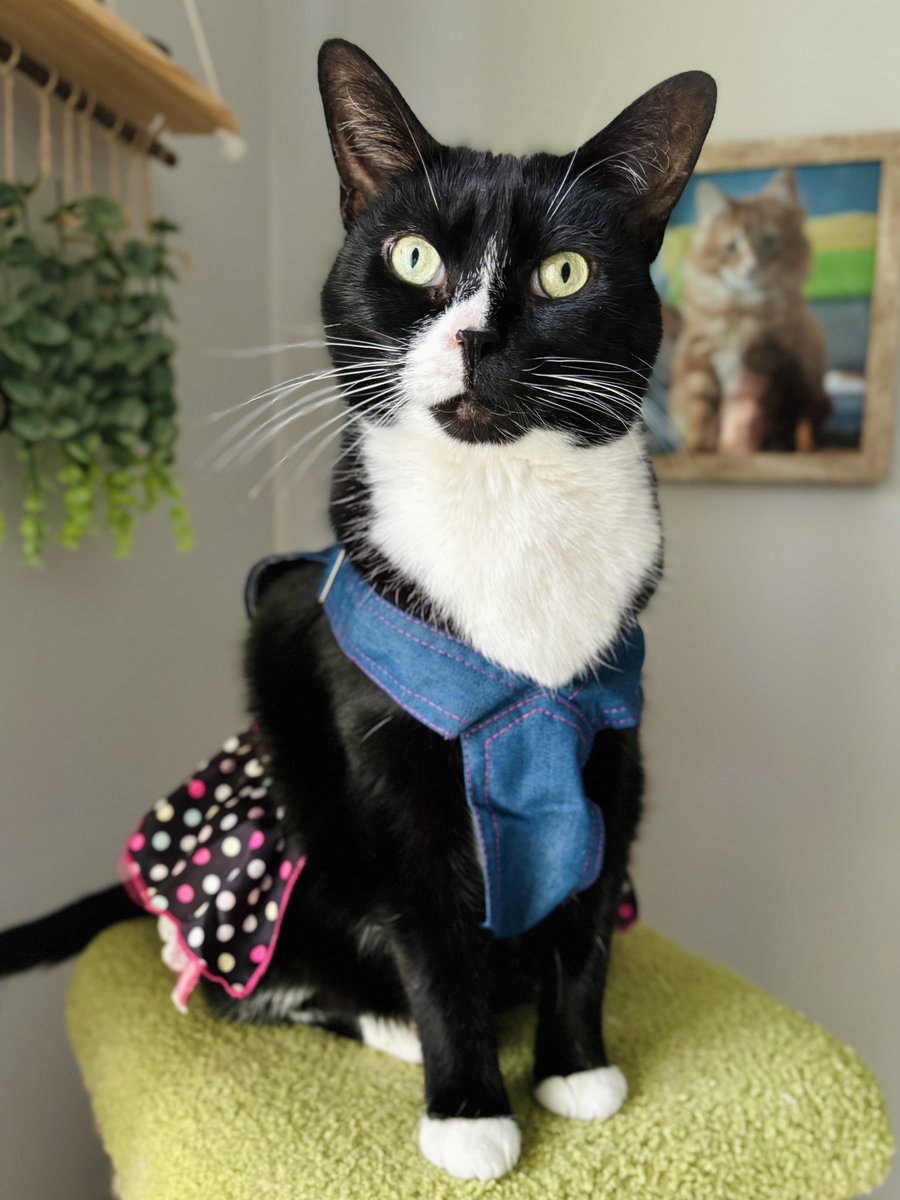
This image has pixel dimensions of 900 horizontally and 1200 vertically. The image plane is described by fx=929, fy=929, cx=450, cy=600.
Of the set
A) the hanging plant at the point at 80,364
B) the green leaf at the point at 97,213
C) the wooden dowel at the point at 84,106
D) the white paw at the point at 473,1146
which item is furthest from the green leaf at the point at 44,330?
the white paw at the point at 473,1146

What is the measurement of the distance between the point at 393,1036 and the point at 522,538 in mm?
478

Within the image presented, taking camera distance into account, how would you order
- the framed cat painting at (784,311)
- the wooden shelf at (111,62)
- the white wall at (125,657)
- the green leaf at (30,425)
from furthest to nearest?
the framed cat painting at (784,311) → the white wall at (125,657) → the green leaf at (30,425) → the wooden shelf at (111,62)

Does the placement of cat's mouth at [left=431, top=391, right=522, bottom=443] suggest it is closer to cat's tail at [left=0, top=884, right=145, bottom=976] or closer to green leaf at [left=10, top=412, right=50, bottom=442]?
green leaf at [left=10, top=412, right=50, bottom=442]

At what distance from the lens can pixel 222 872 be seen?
805mm

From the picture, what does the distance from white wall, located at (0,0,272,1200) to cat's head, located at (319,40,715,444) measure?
61cm

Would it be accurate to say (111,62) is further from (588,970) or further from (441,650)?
(588,970)

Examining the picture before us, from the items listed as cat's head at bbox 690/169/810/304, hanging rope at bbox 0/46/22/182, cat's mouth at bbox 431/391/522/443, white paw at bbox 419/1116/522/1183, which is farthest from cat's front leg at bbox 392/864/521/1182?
cat's head at bbox 690/169/810/304

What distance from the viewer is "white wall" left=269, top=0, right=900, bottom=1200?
129cm

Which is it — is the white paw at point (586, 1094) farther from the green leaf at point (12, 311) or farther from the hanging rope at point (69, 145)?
the hanging rope at point (69, 145)

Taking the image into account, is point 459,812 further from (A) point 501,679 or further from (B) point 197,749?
(B) point 197,749

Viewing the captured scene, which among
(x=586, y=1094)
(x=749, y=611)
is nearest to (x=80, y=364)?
(x=586, y=1094)

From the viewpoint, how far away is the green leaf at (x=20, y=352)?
923 millimetres

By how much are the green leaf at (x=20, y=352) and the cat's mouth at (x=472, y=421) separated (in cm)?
51

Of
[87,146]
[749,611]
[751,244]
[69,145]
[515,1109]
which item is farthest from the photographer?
[749,611]
